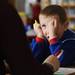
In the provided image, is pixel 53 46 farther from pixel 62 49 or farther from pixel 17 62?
pixel 17 62

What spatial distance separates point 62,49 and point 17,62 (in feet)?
2.19

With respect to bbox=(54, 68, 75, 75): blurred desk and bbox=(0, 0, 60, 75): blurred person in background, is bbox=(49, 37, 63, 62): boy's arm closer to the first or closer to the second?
bbox=(54, 68, 75, 75): blurred desk

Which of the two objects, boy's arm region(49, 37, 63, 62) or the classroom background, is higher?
boy's arm region(49, 37, 63, 62)

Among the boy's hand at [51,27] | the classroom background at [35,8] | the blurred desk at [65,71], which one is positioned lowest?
the classroom background at [35,8]

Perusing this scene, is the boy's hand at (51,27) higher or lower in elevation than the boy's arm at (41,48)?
higher

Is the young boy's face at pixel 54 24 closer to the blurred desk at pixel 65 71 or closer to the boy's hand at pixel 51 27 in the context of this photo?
the boy's hand at pixel 51 27

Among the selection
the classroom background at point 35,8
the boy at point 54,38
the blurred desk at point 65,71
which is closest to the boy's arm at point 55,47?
the boy at point 54,38

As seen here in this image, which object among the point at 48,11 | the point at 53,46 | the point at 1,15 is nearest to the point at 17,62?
Result: the point at 1,15

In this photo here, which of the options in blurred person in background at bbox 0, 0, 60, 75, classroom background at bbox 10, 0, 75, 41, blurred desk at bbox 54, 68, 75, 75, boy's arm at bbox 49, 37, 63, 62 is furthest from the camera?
classroom background at bbox 10, 0, 75, 41

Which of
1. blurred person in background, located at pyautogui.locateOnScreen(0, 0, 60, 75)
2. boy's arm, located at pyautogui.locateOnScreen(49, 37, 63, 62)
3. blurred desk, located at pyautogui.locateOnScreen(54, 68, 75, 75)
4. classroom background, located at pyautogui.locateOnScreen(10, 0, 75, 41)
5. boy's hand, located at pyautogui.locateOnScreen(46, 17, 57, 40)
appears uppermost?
blurred person in background, located at pyautogui.locateOnScreen(0, 0, 60, 75)

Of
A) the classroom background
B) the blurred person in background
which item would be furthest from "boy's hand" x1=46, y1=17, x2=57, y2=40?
the classroom background

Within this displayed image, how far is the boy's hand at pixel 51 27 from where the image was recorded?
1.74 m

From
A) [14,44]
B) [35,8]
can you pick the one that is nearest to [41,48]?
[14,44]

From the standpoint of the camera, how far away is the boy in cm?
174
